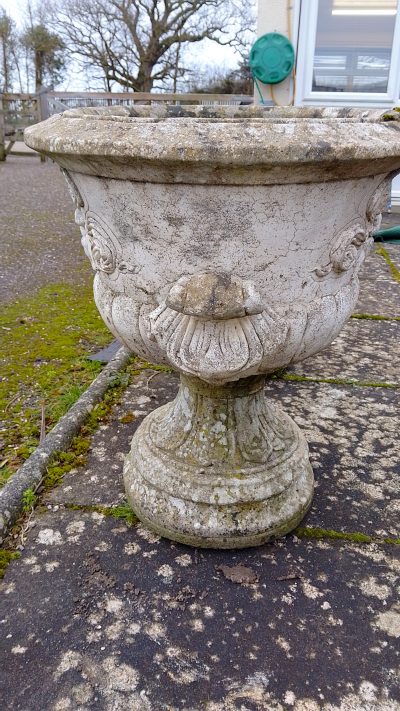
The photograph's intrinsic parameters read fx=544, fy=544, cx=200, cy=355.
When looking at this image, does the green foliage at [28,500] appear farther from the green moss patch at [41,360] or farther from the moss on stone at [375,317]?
the moss on stone at [375,317]

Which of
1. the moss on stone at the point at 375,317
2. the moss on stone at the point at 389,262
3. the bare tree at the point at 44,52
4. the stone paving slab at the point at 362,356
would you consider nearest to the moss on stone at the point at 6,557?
the stone paving slab at the point at 362,356

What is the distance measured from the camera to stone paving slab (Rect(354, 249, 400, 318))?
11.0ft

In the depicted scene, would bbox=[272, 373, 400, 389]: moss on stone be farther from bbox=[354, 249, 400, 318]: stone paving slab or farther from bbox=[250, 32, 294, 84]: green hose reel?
bbox=[250, 32, 294, 84]: green hose reel

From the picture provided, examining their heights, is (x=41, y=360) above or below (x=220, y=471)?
below

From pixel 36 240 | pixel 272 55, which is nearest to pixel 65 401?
pixel 36 240

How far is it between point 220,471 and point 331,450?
57 cm

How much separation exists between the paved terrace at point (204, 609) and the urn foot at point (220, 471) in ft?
0.23

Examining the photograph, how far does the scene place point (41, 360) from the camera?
2.84m

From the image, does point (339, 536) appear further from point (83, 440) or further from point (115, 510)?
point (83, 440)

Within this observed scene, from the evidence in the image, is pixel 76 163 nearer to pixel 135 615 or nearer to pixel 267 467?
pixel 267 467

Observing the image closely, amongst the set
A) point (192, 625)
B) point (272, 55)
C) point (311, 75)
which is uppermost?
point (272, 55)

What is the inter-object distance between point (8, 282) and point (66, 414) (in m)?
2.21

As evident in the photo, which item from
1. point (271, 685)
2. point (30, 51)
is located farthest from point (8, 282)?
point (30, 51)

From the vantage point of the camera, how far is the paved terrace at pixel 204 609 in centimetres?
121
